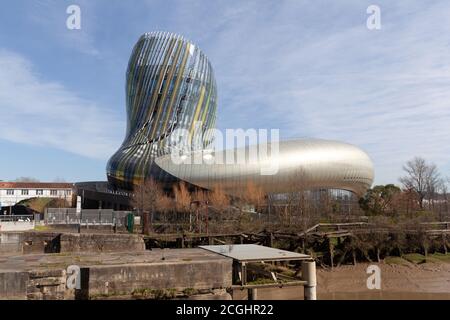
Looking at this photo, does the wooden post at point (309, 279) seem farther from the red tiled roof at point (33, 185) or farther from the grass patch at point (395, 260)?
the red tiled roof at point (33, 185)

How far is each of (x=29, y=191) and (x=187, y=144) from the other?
1497 inches

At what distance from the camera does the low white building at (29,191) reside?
76.7 metres

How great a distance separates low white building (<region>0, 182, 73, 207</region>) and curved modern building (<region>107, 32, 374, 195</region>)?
76.7ft

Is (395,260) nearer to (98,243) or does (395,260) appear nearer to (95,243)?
(98,243)

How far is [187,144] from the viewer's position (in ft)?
217

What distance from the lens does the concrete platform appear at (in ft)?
25.5

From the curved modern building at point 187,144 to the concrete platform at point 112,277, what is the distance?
4073cm

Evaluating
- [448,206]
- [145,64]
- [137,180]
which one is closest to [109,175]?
[137,180]

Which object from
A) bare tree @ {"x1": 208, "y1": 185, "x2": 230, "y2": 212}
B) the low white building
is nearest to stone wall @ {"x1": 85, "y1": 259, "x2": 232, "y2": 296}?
bare tree @ {"x1": 208, "y1": 185, "x2": 230, "y2": 212}

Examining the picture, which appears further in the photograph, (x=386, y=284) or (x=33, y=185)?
(x=33, y=185)

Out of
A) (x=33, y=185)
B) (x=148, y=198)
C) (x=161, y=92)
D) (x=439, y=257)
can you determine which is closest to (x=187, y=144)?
(x=161, y=92)

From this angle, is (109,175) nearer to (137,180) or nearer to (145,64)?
(137,180)

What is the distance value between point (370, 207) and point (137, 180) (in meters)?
33.1

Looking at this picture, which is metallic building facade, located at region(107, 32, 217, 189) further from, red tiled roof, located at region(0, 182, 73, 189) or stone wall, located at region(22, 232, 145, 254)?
stone wall, located at region(22, 232, 145, 254)
